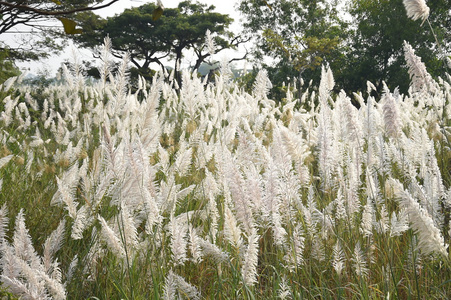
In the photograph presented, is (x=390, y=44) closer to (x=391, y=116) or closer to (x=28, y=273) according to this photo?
(x=391, y=116)

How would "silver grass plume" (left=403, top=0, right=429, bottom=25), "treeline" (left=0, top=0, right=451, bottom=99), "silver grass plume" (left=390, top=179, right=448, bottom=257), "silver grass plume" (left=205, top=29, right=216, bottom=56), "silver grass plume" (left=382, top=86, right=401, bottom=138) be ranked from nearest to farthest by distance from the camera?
"silver grass plume" (left=390, top=179, right=448, bottom=257) < "silver grass plume" (left=403, top=0, right=429, bottom=25) < "silver grass plume" (left=382, top=86, right=401, bottom=138) < "silver grass plume" (left=205, top=29, right=216, bottom=56) < "treeline" (left=0, top=0, right=451, bottom=99)

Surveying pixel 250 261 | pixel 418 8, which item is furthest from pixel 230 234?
pixel 418 8

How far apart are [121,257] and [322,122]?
95 centimetres

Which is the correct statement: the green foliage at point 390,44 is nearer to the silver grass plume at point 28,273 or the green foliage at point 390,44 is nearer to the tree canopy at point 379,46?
the tree canopy at point 379,46

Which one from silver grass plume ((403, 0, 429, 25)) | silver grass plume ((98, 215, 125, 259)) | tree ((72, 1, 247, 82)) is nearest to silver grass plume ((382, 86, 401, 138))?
silver grass plume ((403, 0, 429, 25))

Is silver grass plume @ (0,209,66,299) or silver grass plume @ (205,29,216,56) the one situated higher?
silver grass plume @ (205,29,216,56)

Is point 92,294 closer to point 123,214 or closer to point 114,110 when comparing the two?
point 123,214

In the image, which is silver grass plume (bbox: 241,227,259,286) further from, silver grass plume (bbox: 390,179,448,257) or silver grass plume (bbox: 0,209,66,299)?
silver grass plume (bbox: 0,209,66,299)

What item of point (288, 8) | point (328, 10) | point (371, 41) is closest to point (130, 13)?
point (288, 8)

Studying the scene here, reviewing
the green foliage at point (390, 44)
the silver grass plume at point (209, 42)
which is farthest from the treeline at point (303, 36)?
the silver grass plume at point (209, 42)

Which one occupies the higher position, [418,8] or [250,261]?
[418,8]

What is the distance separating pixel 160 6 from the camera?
1139 millimetres

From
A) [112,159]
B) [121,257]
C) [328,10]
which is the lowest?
[121,257]

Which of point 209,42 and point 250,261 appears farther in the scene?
point 209,42
